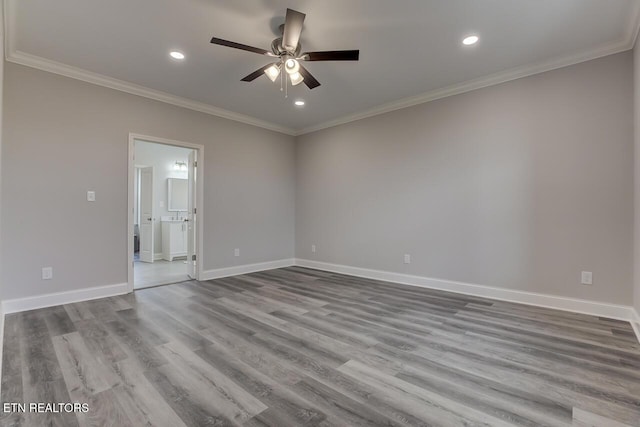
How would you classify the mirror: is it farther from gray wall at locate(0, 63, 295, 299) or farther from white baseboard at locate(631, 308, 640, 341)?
white baseboard at locate(631, 308, 640, 341)

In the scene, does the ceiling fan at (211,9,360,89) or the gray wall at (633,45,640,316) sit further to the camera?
the gray wall at (633,45,640,316)

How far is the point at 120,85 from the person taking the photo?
3.77 meters

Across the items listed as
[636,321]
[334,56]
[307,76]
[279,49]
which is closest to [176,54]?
[279,49]

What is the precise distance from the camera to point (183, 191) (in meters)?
7.50

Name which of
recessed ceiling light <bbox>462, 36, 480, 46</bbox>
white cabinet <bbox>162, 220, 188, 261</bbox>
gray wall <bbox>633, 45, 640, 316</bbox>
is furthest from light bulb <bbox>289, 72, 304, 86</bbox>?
white cabinet <bbox>162, 220, 188, 261</bbox>

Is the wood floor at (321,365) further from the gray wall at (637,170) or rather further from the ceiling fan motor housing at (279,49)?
the ceiling fan motor housing at (279,49)

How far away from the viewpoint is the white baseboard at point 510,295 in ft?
9.68

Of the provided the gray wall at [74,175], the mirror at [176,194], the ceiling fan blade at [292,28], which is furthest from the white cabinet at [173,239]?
the ceiling fan blade at [292,28]

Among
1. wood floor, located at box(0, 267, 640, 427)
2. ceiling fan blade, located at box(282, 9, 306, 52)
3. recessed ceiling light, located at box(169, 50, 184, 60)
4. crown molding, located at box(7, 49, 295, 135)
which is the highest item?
recessed ceiling light, located at box(169, 50, 184, 60)

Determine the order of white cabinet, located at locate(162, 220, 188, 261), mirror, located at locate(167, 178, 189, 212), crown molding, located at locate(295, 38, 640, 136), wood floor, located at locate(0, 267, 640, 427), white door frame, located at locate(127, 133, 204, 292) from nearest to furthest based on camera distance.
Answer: wood floor, located at locate(0, 267, 640, 427) → crown molding, located at locate(295, 38, 640, 136) → white door frame, located at locate(127, 133, 204, 292) → white cabinet, located at locate(162, 220, 188, 261) → mirror, located at locate(167, 178, 189, 212)

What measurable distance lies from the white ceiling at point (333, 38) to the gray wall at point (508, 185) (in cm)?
33

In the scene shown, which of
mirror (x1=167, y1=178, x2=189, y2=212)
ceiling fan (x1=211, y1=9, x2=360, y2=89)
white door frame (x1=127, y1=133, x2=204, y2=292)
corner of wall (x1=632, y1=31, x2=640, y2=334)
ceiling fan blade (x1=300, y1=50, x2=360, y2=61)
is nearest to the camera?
ceiling fan (x1=211, y1=9, x2=360, y2=89)

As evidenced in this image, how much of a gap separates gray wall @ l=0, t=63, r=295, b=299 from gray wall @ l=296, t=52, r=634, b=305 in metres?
2.59

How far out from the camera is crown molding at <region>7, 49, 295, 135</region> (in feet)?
10.4
